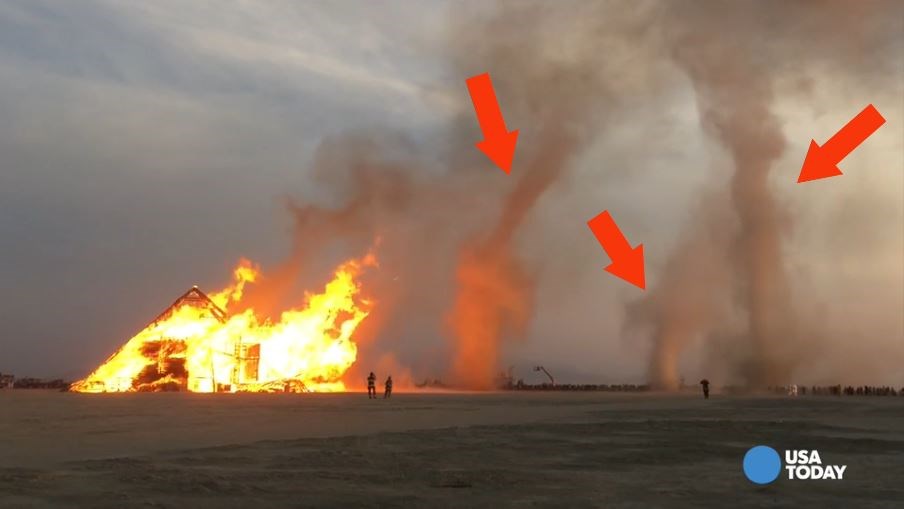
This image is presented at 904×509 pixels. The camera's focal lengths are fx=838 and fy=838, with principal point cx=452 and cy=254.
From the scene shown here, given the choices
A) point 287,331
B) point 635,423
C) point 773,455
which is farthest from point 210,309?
point 773,455

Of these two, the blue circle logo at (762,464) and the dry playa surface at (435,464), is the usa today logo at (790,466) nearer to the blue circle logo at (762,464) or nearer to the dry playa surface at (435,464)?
the blue circle logo at (762,464)

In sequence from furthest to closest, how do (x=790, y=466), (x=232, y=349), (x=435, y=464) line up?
(x=232, y=349), (x=435, y=464), (x=790, y=466)

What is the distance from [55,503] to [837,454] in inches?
626

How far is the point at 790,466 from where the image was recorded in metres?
16.8

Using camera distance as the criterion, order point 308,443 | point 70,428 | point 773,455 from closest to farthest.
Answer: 1. point 773,455
2. point 308,443
3. point 70,428

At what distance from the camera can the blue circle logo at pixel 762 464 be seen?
15.2 m

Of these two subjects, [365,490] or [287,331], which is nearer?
[365,490]

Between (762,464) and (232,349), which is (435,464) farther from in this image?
(232,349)

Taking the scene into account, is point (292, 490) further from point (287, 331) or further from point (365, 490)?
point (287, 331)

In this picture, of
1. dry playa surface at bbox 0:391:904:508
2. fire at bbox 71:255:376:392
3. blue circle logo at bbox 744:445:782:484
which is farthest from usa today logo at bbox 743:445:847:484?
fire at bbox 71:255:376:392

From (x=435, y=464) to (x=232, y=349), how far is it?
275 ft

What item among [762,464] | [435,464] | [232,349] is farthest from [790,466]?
[232,349]

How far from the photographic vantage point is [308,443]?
21266 millimetres

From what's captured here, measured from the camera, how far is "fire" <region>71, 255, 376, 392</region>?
95375mm
